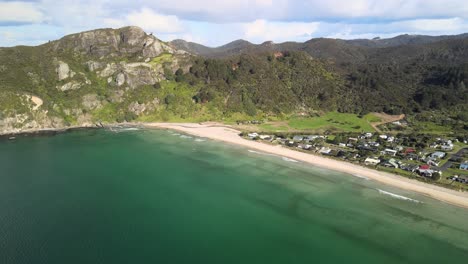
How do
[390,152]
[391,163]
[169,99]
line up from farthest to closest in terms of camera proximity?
1. [169,99]
2. [390,152]
3. [391,163]

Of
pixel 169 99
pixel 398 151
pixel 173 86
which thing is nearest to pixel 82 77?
pixel 173 86

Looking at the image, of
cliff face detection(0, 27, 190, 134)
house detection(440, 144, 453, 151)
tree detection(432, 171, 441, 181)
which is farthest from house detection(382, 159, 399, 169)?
cliff face detection(0, 27, 190, 134)

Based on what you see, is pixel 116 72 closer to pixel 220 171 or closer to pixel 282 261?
pixel 220 171

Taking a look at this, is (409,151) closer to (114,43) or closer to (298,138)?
(298,138)

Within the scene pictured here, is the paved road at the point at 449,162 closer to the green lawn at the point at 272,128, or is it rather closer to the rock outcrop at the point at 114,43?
the green lawn at the point at 272,128

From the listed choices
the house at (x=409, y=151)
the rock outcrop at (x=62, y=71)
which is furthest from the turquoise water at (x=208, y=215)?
the rock outcrop at (x=62, y=71)

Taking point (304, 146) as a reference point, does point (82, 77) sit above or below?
above
